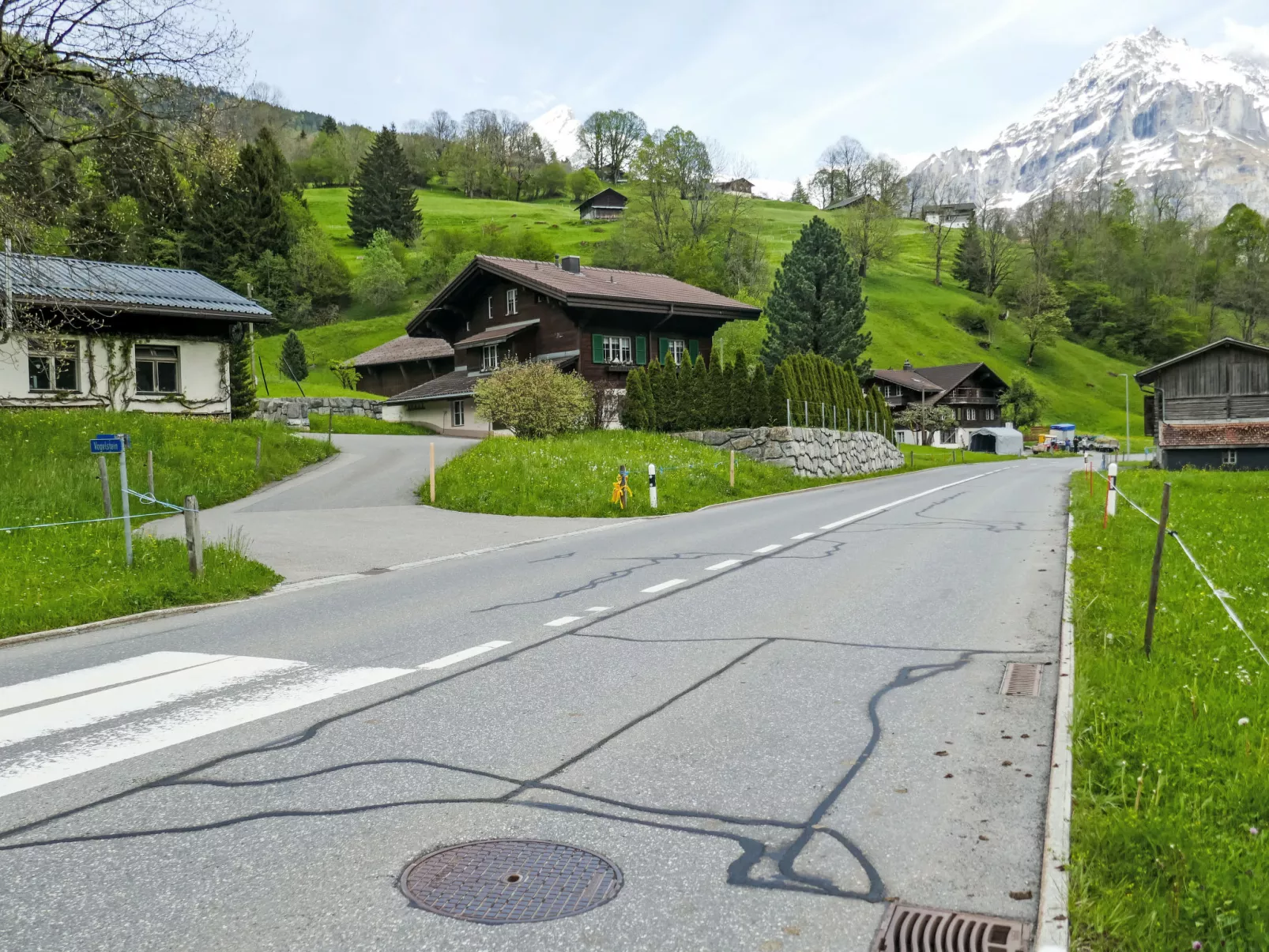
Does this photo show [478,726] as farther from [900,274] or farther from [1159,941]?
[900,274]

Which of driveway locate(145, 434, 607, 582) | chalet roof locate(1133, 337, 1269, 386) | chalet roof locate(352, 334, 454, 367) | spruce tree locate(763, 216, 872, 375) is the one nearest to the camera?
driveway locate(145, 434, 607, 582)

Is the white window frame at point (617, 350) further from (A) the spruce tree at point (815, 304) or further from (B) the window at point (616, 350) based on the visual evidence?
(A) the spruce tree at point (815, 304)

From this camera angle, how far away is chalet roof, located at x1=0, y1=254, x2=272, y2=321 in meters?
25.9

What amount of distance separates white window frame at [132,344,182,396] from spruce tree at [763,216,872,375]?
131ft

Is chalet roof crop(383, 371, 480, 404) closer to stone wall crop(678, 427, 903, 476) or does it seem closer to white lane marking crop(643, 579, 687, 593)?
stone wall crop(678, 427, 903, 476)

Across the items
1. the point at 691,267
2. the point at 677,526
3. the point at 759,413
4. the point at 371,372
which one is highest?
the point at 691,267

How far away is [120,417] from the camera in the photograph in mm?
26797

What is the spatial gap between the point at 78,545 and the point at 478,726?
8.83 metres

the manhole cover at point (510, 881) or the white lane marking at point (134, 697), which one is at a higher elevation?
the white lane marking at point (134, 697)

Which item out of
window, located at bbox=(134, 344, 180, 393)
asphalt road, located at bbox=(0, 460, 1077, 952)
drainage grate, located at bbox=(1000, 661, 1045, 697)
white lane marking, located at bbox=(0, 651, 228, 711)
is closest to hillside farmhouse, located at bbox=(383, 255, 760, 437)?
window, located at bbox=(134, 344, 180, 393)

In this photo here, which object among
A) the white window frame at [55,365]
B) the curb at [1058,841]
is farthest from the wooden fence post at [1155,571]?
the white window frame at [55,365]

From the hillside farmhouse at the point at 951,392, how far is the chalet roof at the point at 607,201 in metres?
53.3

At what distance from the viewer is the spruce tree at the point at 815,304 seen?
214ft

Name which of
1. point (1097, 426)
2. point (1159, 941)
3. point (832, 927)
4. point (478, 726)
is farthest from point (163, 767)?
point (1097, 426)
